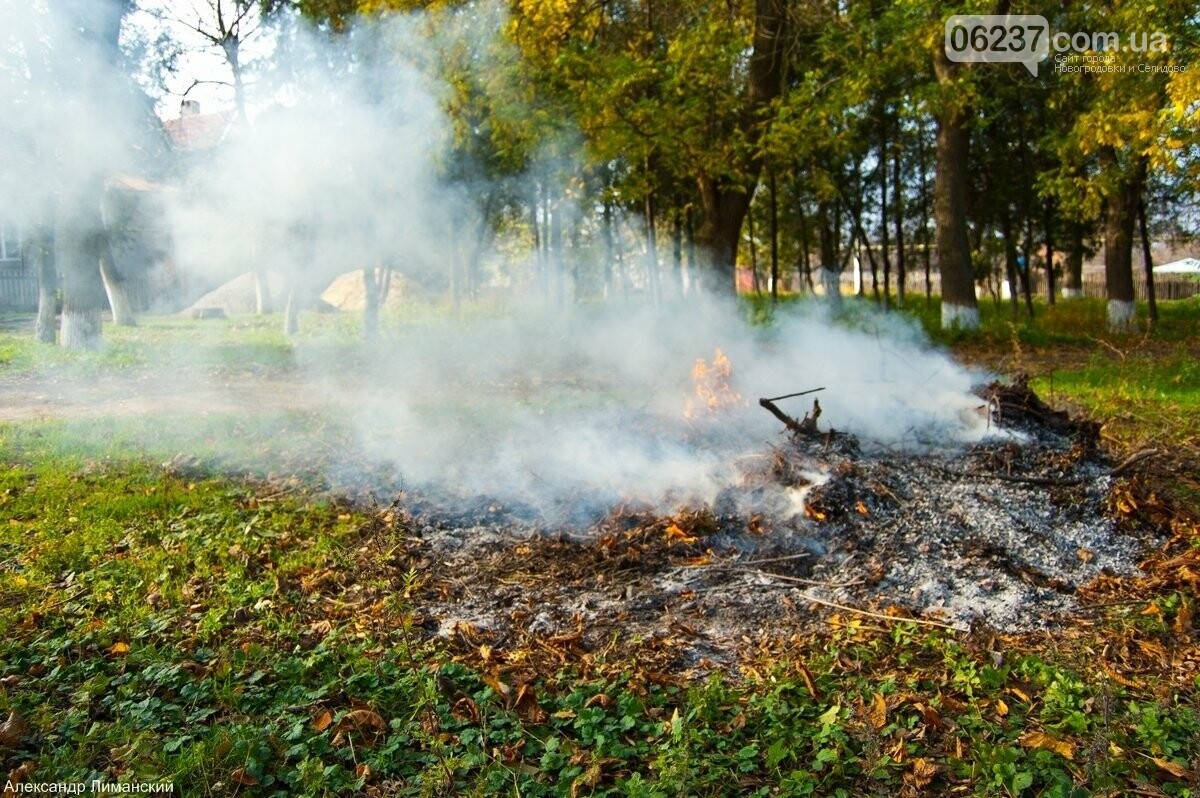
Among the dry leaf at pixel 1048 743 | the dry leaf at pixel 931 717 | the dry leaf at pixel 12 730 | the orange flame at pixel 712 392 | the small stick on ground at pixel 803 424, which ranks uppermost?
the orange flame at pixel 712 392

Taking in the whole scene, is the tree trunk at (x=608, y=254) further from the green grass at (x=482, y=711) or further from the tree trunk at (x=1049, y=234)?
the green grass at (x=482, y=711)

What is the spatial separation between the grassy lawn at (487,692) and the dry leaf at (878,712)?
0.8 inches

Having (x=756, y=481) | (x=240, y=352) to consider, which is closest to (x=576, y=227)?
(x=240, y=352)

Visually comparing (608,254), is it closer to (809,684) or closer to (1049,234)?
(1049,234)

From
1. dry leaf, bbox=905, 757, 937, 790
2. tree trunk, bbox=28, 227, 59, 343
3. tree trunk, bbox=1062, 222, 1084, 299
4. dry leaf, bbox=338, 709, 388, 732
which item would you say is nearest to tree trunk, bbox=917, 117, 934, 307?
tree trunk, bbox=1062, 222, 1084, 299

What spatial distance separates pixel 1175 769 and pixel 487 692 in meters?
2.53

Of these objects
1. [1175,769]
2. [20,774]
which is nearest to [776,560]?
[1175,769]

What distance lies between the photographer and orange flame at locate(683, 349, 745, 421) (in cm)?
696

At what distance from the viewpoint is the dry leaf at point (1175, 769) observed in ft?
8.95

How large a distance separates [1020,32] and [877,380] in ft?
26.7

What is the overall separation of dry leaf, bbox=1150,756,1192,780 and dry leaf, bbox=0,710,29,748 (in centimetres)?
414

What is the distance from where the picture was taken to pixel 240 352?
13.0 metres

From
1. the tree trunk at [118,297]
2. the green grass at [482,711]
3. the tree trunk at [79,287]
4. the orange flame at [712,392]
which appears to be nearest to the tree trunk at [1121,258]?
the orange flame at [712,392]

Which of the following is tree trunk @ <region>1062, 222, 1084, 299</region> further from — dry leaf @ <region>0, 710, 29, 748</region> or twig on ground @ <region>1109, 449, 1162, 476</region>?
dry leaf @ <region>0, 710, 29, 748</region>
